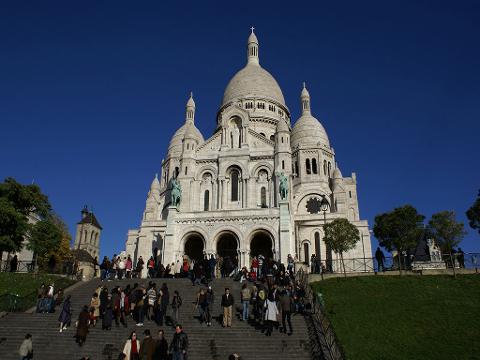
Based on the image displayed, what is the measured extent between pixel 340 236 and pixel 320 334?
68.8 feet

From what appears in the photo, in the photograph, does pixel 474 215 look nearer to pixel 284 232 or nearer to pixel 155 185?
pixel 284 232

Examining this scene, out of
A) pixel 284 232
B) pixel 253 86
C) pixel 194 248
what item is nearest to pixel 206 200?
pixel 194 248

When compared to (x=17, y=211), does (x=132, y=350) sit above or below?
below

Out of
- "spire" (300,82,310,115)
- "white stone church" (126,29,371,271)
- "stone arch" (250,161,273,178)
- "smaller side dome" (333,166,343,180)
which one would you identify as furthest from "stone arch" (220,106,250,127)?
"spire" (300,82,310,115)

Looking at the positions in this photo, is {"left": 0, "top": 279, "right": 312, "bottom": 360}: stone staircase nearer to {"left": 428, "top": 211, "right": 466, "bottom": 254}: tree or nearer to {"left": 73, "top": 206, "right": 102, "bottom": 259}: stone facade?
{"left": 428, "top": 211, "right": 466, "bottom": 254}: tree

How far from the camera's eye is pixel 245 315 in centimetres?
2019

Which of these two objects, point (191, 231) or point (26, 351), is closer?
point (26, 351)

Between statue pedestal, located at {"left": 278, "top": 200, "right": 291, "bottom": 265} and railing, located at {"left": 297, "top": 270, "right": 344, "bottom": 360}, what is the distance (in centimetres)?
1429

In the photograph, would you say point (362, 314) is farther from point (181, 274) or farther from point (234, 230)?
point (234, 230)

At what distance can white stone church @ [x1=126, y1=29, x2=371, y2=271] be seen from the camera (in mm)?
38750

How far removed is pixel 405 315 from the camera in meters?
Result: 21.5

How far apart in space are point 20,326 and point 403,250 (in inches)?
1585

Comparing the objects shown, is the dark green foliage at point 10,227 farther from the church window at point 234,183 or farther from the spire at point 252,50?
the spire at point 252,50

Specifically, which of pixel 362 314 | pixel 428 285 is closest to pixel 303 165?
pixel 428 285
